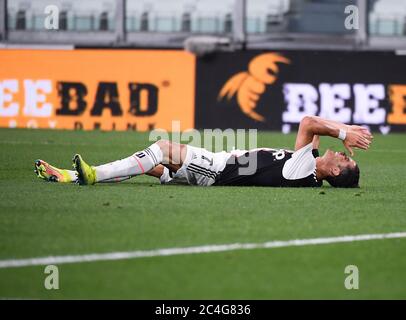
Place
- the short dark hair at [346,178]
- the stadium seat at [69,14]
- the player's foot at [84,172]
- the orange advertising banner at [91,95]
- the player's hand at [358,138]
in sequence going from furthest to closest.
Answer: the stadium seat at [69,14]
the orange advertising banner at [91,95]
the short dark hair at [346,178]
the player's hand at [358,138]
the player's foot at [84,172]

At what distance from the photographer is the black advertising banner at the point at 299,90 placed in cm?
2394

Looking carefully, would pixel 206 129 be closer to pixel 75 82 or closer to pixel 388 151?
pixel 75 82

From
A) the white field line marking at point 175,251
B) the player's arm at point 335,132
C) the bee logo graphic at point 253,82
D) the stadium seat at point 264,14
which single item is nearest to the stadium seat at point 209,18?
the stadium seat at point 264,14

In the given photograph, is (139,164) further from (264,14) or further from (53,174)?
(264,14)

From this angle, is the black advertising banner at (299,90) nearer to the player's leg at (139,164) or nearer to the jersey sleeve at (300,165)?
the jersey sleeve at (300,165)

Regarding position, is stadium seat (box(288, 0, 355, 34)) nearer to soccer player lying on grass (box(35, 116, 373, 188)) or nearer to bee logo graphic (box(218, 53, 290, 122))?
bee logo graphic (box(218, 53, 290, 122))

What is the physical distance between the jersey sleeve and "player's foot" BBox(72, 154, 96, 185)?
1942 millimetres

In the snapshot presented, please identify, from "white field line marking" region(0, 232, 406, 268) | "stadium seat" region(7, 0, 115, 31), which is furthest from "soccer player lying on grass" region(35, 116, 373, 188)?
"stadium seat" region(7, 0, 115, 31)

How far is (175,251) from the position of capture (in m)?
7.01

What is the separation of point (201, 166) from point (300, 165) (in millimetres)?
996

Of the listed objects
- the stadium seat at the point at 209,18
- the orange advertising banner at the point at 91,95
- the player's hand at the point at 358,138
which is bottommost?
the orange advertising banner at the point at 91,95

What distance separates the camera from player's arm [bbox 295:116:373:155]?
10.3m

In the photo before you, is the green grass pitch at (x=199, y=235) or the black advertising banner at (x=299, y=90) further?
the black advertising banner at (x=299, y=90)

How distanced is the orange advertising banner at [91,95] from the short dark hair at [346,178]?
12642 millimetres
